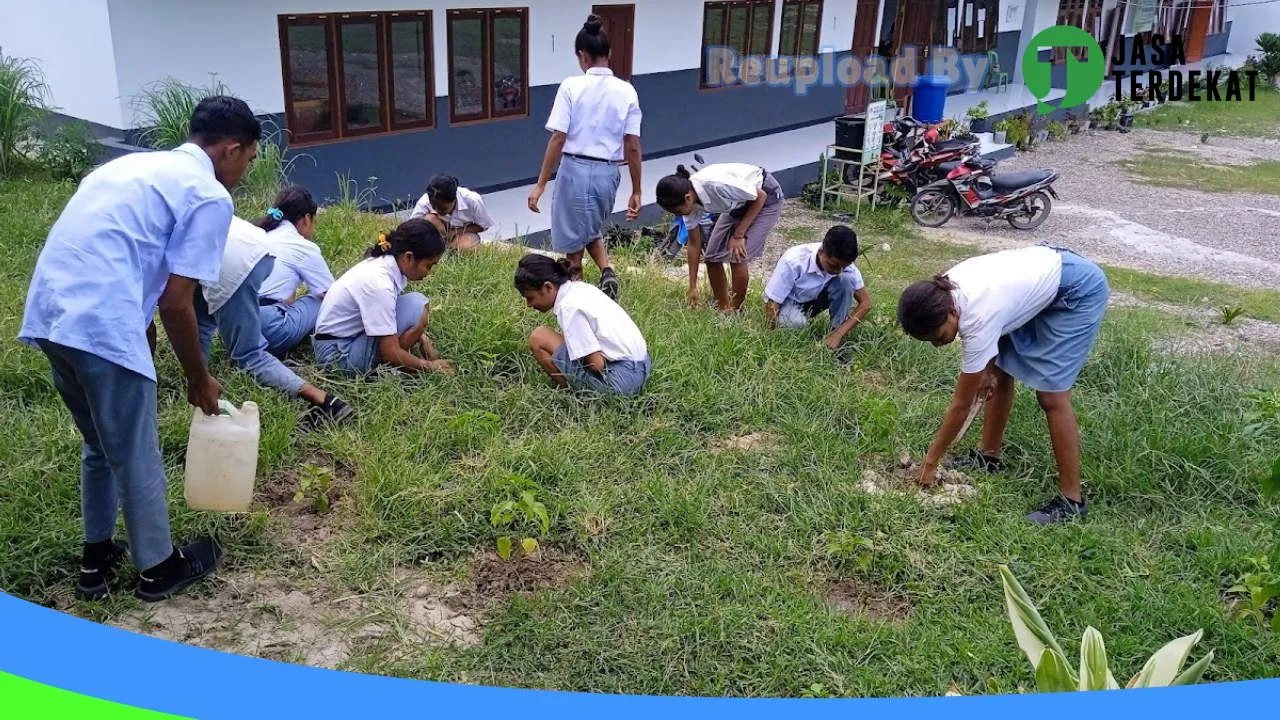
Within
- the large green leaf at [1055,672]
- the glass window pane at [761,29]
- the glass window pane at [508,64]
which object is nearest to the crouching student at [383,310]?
the large green leaf at [1055,672]

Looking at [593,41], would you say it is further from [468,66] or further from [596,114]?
[468,66]

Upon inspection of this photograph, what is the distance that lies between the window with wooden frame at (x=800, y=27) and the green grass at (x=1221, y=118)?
8.09m

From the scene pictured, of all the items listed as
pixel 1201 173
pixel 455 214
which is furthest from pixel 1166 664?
pixel 1201 173

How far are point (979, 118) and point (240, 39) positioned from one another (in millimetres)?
10005

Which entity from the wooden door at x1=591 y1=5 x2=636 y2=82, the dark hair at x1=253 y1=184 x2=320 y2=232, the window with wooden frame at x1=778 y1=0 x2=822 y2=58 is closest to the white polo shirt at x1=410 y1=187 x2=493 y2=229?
the dark hair at x1=253 y1=184 x2=320 y2=232

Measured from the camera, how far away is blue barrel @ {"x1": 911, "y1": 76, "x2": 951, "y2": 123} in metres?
13.6

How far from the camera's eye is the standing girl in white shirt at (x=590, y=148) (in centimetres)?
545

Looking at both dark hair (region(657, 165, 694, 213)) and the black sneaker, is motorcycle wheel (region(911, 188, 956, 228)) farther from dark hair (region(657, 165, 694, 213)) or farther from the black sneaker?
the black sneaker

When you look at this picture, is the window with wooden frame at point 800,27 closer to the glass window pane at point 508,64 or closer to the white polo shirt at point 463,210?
the glass window pane at point 508,64

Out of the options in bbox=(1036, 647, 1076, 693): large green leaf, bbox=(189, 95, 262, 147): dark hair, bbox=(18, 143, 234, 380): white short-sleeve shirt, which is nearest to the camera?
bbox=(1036, 647, 1076, 693): large green leaf

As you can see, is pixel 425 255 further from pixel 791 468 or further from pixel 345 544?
pixel 791 468

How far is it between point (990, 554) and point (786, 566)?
68cm

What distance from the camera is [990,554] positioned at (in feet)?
10.8

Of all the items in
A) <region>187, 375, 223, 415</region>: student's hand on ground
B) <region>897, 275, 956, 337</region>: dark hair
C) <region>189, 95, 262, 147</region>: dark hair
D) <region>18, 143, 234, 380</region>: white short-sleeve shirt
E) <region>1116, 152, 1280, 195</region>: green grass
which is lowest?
<region>1116, 152, 1280, 195</region>: green grass
